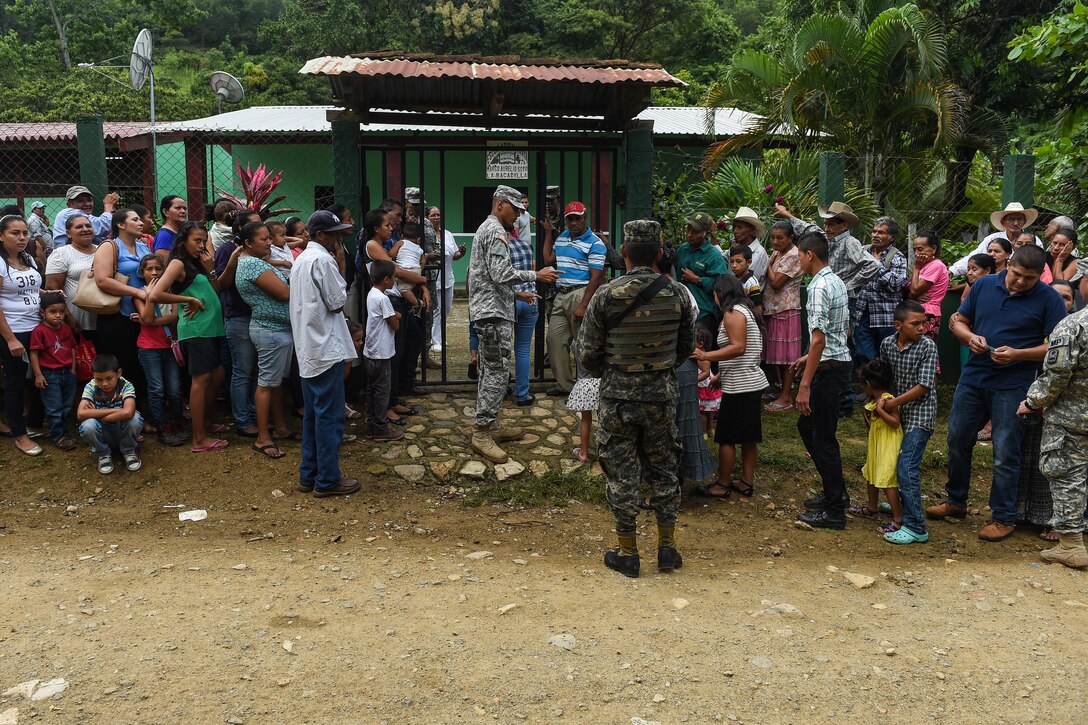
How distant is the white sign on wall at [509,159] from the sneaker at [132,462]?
3.42 m

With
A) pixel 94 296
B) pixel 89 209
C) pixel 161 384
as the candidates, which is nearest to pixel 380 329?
pixel 161 384

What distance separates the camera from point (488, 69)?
6.61 m

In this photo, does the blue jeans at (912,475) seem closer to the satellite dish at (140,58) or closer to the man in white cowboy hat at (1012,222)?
the man in white cowboy hat at (1012,222)

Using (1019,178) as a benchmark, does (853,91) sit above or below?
above

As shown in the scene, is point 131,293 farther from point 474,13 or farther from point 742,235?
point 474,13

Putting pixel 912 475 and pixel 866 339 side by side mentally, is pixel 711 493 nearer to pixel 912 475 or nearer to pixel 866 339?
pixel 912 475

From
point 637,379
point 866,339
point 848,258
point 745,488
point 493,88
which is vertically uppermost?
point 493,88

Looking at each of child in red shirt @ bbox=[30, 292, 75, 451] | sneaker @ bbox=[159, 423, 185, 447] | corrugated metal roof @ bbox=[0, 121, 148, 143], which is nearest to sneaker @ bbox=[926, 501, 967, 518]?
sneaker @ bbox=[159, 423, 185, 447]

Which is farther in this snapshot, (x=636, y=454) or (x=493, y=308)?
(x=493, y=308)

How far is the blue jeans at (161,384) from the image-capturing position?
6.23m

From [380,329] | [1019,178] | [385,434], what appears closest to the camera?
[380,329]

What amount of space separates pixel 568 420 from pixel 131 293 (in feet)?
10.9

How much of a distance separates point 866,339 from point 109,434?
18.9 feet

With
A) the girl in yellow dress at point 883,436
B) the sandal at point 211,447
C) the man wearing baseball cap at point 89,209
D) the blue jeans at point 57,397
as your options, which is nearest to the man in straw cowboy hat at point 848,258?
the girl in yellow dress at point 883,436
